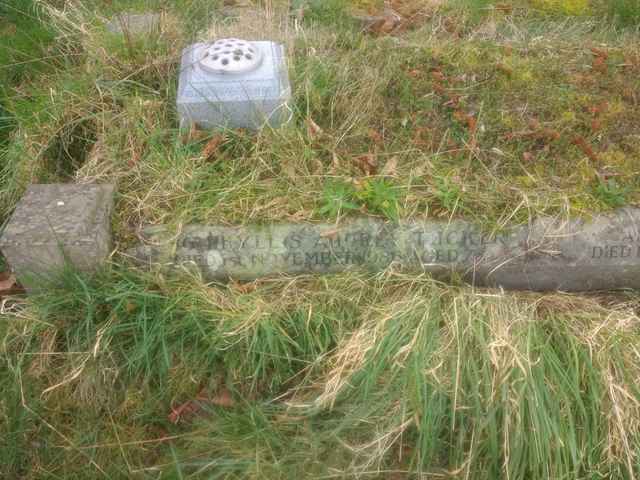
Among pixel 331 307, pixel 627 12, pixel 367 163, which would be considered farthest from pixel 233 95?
pixel 627 12

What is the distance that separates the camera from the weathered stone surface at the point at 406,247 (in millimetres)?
2551

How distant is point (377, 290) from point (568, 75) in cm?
196

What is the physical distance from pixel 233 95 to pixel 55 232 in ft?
3.40

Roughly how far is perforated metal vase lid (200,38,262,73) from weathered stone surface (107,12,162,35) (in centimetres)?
72

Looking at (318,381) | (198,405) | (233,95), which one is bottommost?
(198,405)

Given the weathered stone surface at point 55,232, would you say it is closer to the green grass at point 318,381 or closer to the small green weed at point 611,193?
the green grass at point 318,381

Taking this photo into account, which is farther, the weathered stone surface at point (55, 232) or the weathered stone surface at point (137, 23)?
the weathered stone surface at point (137, 23)

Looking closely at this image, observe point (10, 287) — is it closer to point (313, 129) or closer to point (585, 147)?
point (313, 129)

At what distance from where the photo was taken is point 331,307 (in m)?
2.46

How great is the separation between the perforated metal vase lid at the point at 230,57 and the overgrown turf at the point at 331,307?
31 cm

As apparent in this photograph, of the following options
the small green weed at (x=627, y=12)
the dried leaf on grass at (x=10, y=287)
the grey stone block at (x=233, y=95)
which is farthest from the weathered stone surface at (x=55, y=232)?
the small green weed at (x=627, y=12)

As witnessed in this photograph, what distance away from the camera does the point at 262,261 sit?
258 cm

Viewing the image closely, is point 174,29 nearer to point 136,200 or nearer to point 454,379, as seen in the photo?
point 136,200

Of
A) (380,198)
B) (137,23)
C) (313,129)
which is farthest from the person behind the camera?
(137,23)
